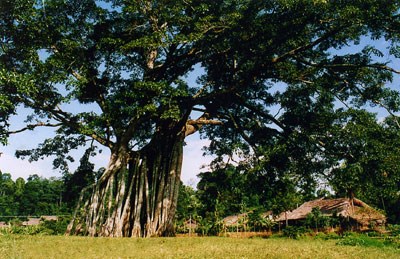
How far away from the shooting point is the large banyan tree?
39.3 ft

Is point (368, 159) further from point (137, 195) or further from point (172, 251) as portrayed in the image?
point (137, 195)

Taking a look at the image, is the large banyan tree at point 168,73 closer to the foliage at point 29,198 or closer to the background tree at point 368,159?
the background tree at point 368,159

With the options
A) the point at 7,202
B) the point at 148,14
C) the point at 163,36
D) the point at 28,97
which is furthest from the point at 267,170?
the point at 7,202

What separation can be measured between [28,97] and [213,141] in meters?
10.3

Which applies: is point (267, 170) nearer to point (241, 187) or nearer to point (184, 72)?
point (241, 187)

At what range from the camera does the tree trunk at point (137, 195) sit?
1391 centimetres

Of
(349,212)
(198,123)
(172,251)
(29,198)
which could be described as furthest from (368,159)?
(29,198)

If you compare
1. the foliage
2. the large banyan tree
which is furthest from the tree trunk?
the foliage

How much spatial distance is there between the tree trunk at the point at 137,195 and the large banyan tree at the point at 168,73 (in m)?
0.05

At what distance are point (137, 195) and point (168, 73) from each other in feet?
19.2

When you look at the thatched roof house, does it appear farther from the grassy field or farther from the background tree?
the grassy field

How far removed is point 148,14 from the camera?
13.9 meters

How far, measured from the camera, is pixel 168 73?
16.1 m

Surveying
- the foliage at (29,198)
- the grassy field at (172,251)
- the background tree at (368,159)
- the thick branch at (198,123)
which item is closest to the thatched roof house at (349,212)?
the thick branch at (198,123)
